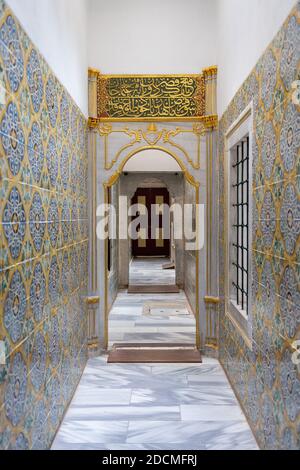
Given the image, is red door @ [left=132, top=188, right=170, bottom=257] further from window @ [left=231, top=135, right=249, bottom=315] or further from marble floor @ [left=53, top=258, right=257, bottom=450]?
window @ [left=231, top=135, right=249, bottom=315]

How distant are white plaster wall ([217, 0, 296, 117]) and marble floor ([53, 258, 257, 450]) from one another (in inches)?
103

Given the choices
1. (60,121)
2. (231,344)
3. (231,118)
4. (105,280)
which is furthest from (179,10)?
(231,344)

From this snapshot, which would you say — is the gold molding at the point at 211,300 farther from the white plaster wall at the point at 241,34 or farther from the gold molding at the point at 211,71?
the gold molding at the point at 211,71

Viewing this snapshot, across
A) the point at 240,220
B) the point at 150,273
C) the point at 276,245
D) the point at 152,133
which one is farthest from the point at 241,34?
the point at 150,273

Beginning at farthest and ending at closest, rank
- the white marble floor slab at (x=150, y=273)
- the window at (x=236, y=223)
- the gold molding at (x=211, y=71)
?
the white marble floor slab at (x=150, y=273)
the gold molding at (x=211, y=71)
the window at (x=236, y=223)

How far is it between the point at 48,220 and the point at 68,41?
1.73 m

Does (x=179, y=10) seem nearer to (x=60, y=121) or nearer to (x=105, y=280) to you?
(x=60, y=121)


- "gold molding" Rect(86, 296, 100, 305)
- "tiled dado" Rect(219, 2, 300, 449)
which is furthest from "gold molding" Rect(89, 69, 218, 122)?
"gold molding" Rect(86, 296, 100, 305)

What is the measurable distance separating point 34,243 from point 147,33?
349 cm

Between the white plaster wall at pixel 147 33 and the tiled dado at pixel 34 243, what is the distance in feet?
4.75

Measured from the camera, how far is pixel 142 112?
5289 millimetres

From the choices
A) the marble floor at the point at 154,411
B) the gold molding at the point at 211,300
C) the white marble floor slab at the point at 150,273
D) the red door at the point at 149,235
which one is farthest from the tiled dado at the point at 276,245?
the red door at the point at 149,235

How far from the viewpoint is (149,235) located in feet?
61.8

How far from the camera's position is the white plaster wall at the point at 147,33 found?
526 centimetres
